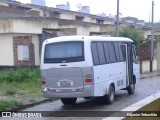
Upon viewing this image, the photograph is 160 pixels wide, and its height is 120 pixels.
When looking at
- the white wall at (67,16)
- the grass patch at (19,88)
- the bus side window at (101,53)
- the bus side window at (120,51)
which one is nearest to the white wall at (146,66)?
the white wall at (67,16)

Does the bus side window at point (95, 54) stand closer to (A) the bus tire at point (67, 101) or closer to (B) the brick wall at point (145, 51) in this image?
(A) the bus tire at point (67, 101)

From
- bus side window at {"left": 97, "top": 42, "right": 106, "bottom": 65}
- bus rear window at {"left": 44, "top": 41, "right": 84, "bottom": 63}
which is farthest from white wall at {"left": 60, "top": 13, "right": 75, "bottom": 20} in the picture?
bus rear window at {"left": 44, "top": 41, "right": 84, "bottom": 63}

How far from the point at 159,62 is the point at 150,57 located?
3.03m

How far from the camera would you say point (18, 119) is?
11492 millimetres

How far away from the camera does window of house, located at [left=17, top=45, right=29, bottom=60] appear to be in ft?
97.0

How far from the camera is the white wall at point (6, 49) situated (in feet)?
95.7

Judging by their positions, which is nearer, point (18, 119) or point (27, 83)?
point (18, 119)

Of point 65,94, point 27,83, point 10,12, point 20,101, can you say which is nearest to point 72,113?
→ point 65,94

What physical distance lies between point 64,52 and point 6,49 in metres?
16.8

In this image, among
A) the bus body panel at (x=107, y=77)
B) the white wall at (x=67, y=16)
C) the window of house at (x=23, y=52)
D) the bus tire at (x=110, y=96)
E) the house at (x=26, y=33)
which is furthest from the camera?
the white wall at (x=67, y=16)

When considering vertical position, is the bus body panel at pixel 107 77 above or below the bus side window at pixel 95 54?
below

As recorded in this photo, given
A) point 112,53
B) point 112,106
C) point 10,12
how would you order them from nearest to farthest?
point 112,106 → point 112,53 → point 10,12

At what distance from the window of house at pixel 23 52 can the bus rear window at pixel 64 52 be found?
16.2 meters

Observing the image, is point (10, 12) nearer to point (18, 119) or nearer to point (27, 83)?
point (27, 83)
